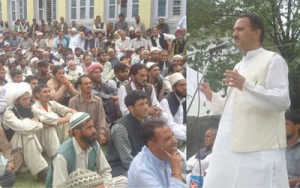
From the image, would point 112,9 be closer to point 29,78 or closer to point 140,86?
point 140,86

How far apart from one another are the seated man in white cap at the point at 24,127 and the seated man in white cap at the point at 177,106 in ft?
2.97

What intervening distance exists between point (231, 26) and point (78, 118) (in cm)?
93

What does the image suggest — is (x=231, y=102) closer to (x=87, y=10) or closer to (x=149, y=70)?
(x=87, y=10)

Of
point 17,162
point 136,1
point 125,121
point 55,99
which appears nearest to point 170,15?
point 136,1

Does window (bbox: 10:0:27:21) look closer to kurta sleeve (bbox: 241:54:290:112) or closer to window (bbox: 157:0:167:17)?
window (bbox: 157:0:167:17)

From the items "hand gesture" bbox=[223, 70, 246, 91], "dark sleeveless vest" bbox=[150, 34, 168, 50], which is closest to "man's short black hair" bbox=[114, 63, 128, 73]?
"dark sleeveless vest" bbox=[150, 34, 168, 50]

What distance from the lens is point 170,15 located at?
103cm

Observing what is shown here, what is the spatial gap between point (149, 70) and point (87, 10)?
0.66m

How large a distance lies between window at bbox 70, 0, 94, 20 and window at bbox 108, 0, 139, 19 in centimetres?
5

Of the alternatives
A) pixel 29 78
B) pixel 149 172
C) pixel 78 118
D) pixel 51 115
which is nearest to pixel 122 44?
pixel 149 172

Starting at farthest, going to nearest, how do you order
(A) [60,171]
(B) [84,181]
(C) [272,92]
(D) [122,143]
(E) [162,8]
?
1. (A) [60,171]
2. (D) [122,143]
3. (B) [84,181]
4. (E) [162,8]
5. (C) [272,92]

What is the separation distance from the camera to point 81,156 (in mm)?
1625

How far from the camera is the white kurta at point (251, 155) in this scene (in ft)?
2.46

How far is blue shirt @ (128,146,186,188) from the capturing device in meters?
1.16
